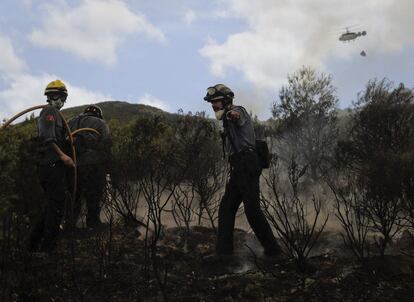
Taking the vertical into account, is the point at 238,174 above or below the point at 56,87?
below

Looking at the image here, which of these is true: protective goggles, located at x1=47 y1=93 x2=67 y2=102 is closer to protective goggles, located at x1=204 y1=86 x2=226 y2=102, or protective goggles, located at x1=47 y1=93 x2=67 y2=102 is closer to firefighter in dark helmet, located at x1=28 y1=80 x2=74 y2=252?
firefighter in dark helmet, located at x1=28 y1=80 x2=74 y2=252

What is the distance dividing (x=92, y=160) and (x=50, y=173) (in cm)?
128

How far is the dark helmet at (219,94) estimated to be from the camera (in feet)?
16.0

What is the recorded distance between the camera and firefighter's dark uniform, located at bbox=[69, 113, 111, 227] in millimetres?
6027

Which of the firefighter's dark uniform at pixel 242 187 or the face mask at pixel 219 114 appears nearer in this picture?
the firefighter's dark uniform at pixel 242 187

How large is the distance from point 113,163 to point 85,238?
112 cm

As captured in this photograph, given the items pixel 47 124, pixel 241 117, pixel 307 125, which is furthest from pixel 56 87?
pixel 307 125

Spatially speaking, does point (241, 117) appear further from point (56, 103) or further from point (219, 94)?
point (56, 103)

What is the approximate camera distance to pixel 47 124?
484cm

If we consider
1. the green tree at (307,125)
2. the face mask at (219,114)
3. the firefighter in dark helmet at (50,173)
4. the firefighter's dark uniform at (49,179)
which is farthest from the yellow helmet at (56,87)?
the green tree at (307,125)

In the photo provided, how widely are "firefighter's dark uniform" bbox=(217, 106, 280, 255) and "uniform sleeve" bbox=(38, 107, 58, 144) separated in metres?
1.65

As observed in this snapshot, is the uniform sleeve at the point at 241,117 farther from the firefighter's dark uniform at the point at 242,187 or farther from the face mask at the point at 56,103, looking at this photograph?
the face mask at the point at 56,103

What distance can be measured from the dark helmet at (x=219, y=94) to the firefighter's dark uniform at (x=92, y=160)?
1823mm

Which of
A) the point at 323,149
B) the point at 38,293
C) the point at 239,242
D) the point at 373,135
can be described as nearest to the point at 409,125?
the point at 373,135
